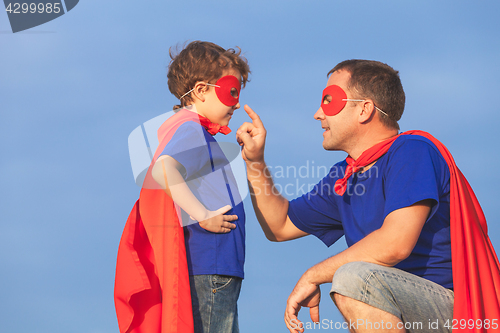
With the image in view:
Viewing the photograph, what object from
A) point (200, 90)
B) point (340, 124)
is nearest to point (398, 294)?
point (340, 124)

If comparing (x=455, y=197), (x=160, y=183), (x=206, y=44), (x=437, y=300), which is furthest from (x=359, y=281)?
(x=206, y=44)

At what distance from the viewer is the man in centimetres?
266

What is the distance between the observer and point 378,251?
9.02ft

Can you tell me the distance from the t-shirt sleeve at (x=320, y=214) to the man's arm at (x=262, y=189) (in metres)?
0.07

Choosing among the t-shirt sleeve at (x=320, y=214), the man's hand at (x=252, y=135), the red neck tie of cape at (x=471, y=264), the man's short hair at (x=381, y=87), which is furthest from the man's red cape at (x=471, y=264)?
the man's hand at (x=252, y=135)

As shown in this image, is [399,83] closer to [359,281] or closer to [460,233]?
[460,233]

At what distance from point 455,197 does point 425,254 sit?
0.38 metres

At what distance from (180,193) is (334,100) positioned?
1.32 metres

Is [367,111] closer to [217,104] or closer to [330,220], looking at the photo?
[330,220]

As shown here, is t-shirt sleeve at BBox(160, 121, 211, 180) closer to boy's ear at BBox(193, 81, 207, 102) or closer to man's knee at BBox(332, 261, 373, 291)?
boy's ear at BBox(193, 81, 207, 102)

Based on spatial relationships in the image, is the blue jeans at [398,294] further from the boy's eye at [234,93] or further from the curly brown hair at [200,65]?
the curly brown hair at [200,65]

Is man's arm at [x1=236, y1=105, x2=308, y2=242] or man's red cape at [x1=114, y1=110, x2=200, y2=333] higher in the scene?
man's arm at [x1=236, y1=105, x2=308, y2=242]

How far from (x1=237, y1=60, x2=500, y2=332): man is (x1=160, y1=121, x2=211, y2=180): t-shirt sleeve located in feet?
1.07

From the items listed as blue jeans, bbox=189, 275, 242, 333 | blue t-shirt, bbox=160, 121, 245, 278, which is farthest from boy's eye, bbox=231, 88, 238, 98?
blue jeans, bbox=189, 275, 242, 333
